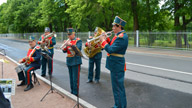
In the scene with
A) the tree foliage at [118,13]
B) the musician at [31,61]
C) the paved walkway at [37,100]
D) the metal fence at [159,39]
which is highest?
the tree foliage at [118,13]

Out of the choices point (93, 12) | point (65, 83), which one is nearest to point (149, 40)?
point (93, 12)

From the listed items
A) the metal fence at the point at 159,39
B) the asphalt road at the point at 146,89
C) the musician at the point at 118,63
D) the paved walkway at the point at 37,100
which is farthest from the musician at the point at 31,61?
the metal fence at the point at 159,39

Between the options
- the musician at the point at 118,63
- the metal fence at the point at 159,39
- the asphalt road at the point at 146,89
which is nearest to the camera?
the musician at the point at 118,63

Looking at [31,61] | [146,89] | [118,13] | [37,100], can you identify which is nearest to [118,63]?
[146,89]

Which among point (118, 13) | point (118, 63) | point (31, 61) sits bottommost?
point (31, 61)

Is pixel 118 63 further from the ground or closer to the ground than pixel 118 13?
closer to the ground

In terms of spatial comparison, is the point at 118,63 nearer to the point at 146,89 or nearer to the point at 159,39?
the point at 146,89

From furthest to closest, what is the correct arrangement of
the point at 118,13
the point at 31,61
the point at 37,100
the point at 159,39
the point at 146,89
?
the point at 118,13 < the point at 159,39 < the point at 31,61 < the point at 146,89 < the point at 37,100

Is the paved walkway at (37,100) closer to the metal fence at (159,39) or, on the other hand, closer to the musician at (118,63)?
the musician at (118,63)

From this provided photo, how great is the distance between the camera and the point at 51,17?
1419 inches

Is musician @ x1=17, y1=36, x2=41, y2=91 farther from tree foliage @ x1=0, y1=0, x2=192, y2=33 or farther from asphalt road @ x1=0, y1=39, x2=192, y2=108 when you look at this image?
tree foliage @ x1=0, y1=0, x2=192, y2=33

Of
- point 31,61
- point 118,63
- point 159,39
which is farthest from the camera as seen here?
point 159,39

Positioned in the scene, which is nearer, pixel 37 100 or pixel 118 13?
pixel 37 100

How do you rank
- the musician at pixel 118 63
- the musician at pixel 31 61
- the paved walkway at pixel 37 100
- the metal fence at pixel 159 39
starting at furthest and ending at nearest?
the metal fence at pixel 159 39, the musician at pixel 31 61, the paved walkway at pixel 37 100, the musician at pixel 118 63
